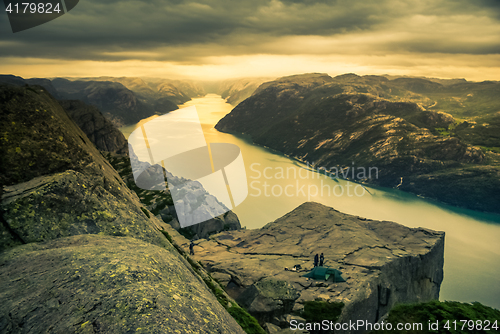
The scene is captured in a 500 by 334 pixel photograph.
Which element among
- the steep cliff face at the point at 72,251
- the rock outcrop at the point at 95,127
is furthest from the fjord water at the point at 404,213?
the steep cliff face at the point at 72,251

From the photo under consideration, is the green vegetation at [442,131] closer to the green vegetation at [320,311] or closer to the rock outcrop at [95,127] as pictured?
the rock outcrop at [95,127]

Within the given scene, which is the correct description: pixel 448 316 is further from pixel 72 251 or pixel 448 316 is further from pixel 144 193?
pixel 144 193

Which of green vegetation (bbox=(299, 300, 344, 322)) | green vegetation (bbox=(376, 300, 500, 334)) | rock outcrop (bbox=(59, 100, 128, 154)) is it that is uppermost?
rock outcrop (bbox=(59, 100, 128, 154))

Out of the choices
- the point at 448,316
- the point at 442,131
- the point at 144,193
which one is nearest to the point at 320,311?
the point at 448,316

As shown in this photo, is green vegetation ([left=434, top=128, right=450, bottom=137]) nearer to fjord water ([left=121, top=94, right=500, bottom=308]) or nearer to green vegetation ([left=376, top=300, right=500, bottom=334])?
fjord water ([left=121, top=94, right=500, bottom=308])

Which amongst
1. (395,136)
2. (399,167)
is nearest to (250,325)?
(399,167)

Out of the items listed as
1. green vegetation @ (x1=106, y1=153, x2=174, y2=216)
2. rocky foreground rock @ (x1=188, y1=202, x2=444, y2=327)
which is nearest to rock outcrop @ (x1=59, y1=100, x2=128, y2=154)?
green vegetation @ (x1=106, y1=153, x2=174, y2=216)
